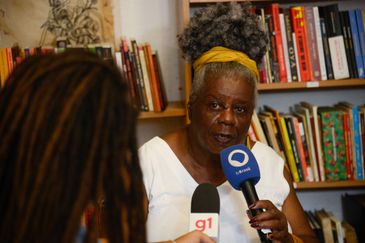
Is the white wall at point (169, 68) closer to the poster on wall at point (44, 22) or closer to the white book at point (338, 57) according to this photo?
the poster on wall at point (44, 22)

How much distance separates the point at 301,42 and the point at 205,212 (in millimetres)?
1246

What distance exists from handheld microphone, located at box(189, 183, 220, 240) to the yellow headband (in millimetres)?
528

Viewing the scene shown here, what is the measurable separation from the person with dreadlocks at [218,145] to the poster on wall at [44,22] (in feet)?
2.47

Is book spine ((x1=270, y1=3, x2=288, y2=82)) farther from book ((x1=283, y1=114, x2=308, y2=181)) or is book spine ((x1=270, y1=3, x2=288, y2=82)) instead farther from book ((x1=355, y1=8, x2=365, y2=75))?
book ((x1=355, y1=8, x2=365, y2=75))

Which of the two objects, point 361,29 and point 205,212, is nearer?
point 205,212

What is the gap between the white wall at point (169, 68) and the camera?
2352 mm

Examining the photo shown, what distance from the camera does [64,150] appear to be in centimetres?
60

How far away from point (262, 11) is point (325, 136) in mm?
622

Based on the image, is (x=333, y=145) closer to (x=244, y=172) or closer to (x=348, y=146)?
(x=348, y=146)

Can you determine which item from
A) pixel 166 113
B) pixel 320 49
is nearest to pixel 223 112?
pixel 166 113

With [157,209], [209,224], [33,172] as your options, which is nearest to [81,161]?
[33,172]

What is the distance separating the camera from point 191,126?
1.65 m

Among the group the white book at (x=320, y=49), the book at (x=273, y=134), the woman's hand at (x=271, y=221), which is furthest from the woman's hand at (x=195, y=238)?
the white book at (x=320, y=49)

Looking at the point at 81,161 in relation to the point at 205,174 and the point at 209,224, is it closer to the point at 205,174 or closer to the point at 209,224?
the point at 209,224
